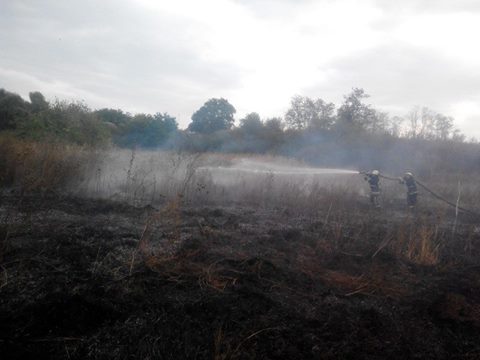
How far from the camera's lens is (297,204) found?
8828 mm

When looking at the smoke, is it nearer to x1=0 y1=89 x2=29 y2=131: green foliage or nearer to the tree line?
the tree line

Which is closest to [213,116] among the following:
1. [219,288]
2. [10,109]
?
[10,109]

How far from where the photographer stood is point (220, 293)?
332cm

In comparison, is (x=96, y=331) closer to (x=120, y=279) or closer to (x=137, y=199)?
(x=120, y=279)

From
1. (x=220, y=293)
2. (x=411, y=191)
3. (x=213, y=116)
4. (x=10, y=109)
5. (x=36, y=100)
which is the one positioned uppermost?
(x=213, y=116)

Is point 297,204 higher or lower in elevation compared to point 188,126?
lower

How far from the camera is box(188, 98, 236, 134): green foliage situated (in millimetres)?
35250

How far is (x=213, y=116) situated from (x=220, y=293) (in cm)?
3364

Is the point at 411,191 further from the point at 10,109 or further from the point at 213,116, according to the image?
the point at 213,116

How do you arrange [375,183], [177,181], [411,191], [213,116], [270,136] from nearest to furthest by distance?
1. [177,181]
2. [375,183]
3. [411,191]
4. [270,136]
5. [213,116]

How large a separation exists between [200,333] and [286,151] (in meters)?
22.1

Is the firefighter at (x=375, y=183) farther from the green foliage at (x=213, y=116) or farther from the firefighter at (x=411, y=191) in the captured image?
the green foliage at (x=213, y=116)

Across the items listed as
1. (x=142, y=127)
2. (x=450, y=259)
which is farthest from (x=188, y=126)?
(x=450, y=259)

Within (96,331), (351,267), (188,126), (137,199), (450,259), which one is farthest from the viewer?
(188,126)
